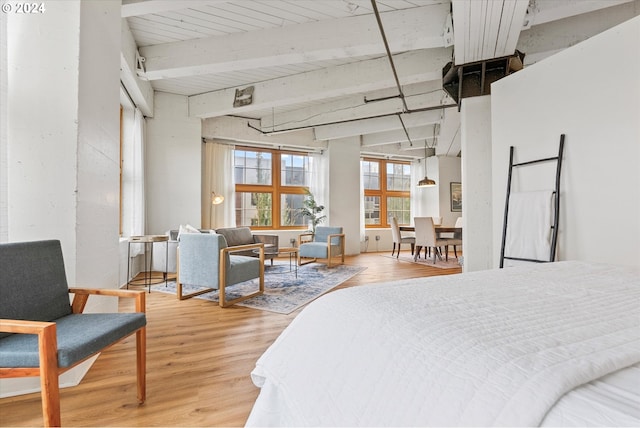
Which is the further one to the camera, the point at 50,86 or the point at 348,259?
the point at 348,259

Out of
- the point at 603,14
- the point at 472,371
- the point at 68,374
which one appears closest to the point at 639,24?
the point at 603,14

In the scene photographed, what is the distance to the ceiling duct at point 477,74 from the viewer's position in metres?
3.36

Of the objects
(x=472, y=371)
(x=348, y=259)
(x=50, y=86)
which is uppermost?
(x=50, y=86)

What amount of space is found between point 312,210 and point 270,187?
1075mm

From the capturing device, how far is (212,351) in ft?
7.02

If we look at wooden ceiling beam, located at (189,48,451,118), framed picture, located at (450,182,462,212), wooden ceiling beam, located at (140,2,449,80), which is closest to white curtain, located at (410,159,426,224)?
framed picture, located at (450,182,462,212)

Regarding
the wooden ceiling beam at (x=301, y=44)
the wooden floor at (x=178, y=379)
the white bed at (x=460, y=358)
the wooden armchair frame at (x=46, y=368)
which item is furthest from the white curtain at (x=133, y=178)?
the white bed at (x=460, y=358)

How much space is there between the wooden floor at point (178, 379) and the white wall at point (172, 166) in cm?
265

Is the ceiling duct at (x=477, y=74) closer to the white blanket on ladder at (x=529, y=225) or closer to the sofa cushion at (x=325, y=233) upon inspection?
the white blanket on ladder at (x=529, y=225)

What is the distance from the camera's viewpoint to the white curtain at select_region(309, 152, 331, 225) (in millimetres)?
7219

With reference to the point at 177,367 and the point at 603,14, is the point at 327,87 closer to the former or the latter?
the point at 603,14

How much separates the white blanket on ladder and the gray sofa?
3164mm

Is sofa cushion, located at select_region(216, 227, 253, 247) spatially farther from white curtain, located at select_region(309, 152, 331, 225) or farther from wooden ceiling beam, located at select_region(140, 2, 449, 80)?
white curtain, located at select_region(309, 152, 331, 225)

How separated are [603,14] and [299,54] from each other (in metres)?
3.27
